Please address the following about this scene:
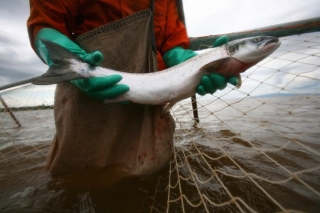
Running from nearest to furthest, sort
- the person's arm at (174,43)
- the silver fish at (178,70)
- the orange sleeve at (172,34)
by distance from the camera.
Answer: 1. the silver fish at (178,70)
2. the person's arm at (174,43)
3. the orange sleeve at (172,34)

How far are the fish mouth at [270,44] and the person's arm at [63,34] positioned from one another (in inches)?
48.9

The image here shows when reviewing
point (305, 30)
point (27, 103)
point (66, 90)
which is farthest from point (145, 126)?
point (27, 103)

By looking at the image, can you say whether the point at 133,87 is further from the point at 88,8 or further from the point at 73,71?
the point at 88,8

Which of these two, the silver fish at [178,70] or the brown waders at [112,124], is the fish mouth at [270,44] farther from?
the brown waders at [112,124]

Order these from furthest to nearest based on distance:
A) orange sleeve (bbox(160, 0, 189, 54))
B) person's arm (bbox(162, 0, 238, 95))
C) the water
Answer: orange sleeve (bbox(160, 0, 189, 54)), person's arm (bbox(162, 0, 238, 95)), the water

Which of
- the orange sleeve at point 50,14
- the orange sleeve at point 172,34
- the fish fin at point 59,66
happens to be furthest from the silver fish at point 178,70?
the orange sleeve at point 172,34

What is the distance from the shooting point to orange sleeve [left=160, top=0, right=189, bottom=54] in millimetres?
2252

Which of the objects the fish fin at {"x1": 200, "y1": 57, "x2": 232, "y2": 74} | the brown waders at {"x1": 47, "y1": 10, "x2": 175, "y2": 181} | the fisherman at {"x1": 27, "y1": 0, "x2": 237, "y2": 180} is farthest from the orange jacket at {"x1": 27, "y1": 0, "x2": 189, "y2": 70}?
the fish fin at {"x1": 200, "y1": 57, "x2": 232, "y2": 74}

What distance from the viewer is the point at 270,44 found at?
4.79 ft

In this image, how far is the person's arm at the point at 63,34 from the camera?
143cm

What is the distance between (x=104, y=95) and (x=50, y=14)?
36.0 inches

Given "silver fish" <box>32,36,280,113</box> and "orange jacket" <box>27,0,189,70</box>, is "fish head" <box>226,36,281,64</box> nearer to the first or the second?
"silver fish" <box>32,36,280,113</box>

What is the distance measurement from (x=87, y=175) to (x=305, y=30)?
3.36 metres

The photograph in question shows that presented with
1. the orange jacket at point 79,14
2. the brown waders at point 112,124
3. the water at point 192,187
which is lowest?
the water at point 192,187
